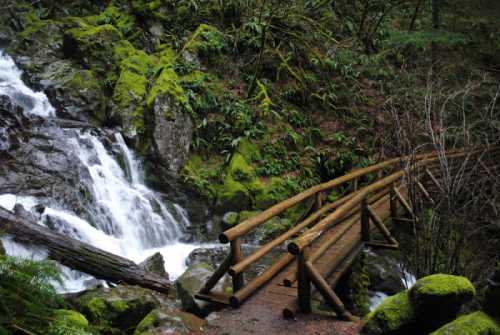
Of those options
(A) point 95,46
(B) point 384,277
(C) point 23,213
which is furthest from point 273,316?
(A) point 95,46

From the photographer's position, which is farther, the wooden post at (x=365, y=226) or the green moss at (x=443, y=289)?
the wooden post at (x=365, y=226)

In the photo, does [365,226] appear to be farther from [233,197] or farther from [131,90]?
[131,90]

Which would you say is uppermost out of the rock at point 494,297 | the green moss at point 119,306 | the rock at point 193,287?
the rock at point 494,297

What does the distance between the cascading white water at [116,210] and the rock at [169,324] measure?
3.38 m

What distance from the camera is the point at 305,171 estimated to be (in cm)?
1425

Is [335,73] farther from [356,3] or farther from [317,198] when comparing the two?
[317,198]

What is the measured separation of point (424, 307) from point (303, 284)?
1.62 meters

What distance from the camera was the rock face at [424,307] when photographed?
4059 millimetres

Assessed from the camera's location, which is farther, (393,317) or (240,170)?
(240,170)

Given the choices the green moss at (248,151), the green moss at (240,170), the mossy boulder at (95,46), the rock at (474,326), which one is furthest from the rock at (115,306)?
the mossy boulder at (95,46)

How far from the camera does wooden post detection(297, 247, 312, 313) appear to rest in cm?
546

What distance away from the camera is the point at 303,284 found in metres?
5.48

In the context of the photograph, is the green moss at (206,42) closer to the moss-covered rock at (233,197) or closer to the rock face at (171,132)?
the rock face at (171,132)

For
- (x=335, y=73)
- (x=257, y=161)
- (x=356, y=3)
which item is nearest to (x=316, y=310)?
(x=257, y=161)
